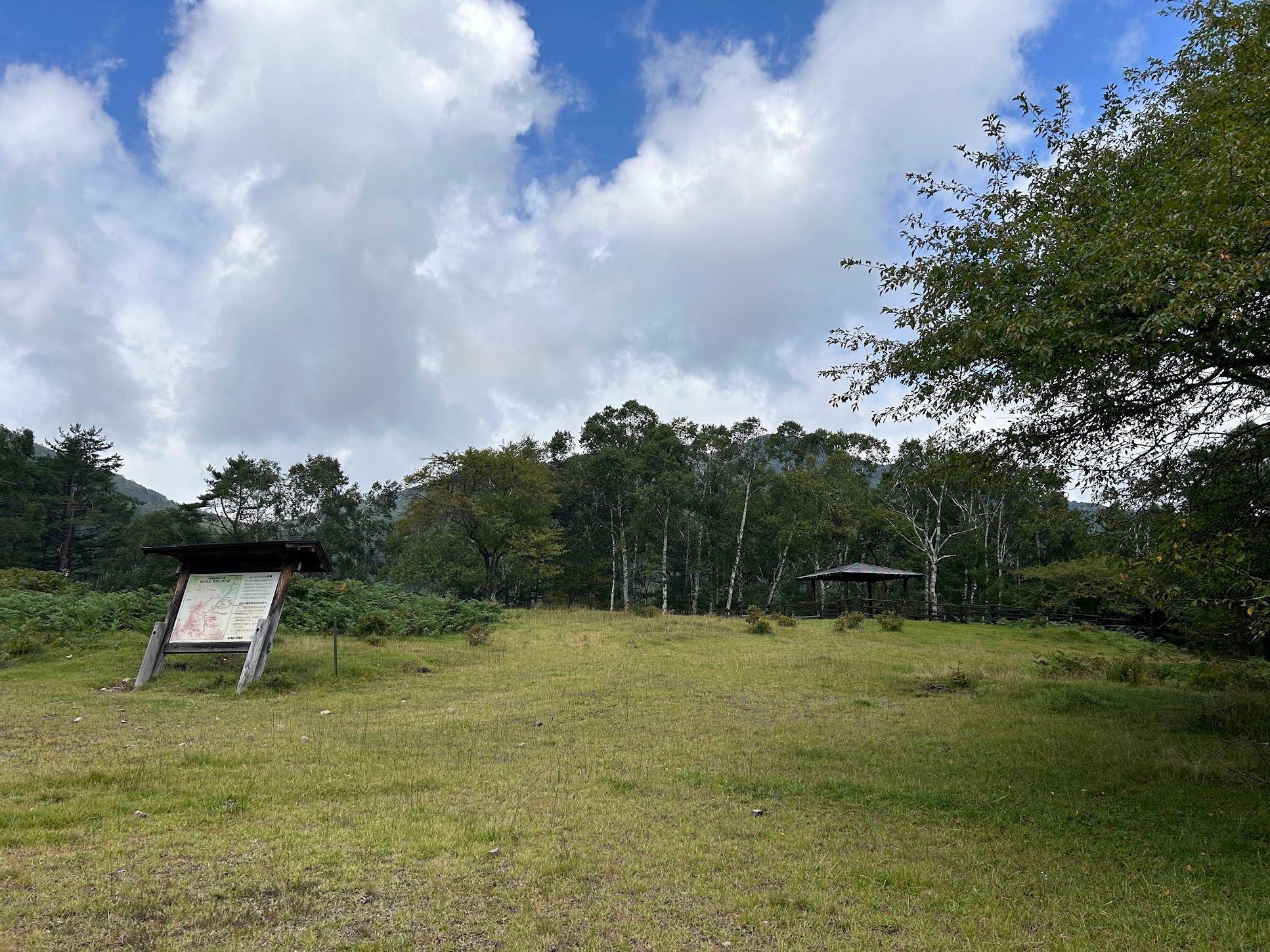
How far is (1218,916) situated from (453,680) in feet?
41.4

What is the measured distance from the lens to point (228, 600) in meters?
13.5

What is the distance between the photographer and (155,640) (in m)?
13.0

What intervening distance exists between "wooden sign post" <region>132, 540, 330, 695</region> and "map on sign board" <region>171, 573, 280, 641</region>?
1 centimetres

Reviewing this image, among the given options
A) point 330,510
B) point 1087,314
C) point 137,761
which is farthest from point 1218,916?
point 330,510

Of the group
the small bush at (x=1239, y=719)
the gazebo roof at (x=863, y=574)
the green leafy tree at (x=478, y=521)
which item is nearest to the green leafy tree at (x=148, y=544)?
the green leafy tree at (x=478, y=521)

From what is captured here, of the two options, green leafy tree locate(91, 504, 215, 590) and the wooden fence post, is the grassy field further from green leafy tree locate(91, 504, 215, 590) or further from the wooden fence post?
green leafy tree locate(91, 504, 215, 590)

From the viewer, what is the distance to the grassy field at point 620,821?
3959 millimetres

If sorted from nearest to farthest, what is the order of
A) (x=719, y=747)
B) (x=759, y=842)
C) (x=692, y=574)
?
(x=759, y=842), (x=719, y=747), (x=692, y=574)

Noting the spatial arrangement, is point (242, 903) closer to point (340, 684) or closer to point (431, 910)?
point (431, 910)

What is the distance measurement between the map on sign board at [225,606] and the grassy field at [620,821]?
1.20 metres

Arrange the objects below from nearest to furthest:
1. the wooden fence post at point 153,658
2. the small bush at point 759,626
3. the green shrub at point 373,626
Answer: the wooden fence post at point 153,658
the green shrub at point 373,626
the small bush at point 759,626

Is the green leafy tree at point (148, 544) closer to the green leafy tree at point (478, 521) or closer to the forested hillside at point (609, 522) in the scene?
the forested hillside at point (609, 522)

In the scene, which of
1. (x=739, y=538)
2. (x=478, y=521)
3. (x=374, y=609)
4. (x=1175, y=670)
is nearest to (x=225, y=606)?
(x=374, y=609)

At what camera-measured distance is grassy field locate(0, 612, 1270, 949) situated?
396cm
